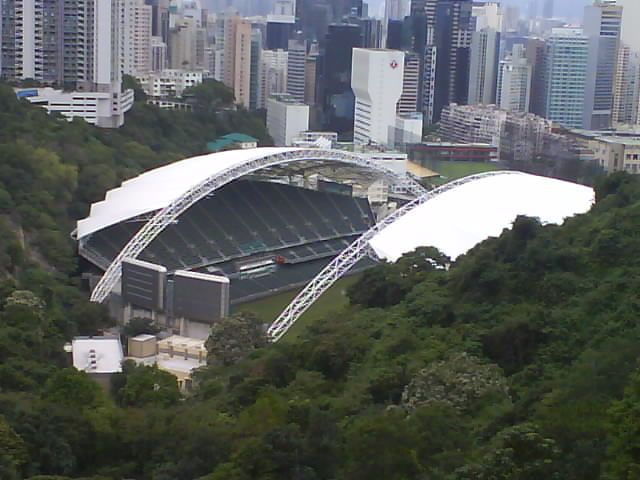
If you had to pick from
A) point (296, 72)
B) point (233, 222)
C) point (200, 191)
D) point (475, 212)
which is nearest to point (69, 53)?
point (233, 222)

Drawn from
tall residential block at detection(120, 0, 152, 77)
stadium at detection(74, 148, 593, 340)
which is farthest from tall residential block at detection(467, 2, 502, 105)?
stadium at detection(74, 148, 593, 340)

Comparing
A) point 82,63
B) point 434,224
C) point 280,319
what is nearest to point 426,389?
point 280,319

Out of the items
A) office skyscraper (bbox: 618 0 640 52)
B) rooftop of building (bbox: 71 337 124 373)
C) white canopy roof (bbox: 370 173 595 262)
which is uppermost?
office skyscraper (bbox: 618 0 640 52)

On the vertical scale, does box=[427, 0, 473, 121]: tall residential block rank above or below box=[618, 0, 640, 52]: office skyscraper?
below

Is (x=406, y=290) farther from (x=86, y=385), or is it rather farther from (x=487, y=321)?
(x=86, y=385)

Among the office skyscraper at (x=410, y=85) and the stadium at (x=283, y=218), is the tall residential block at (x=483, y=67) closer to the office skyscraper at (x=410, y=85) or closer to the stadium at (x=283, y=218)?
the office skyscraper at (x=410, y=85)

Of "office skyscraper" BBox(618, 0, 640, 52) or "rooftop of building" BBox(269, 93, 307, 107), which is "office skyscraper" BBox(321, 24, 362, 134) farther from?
"office skyscraper" BBox(618, 0, 640, 52)
